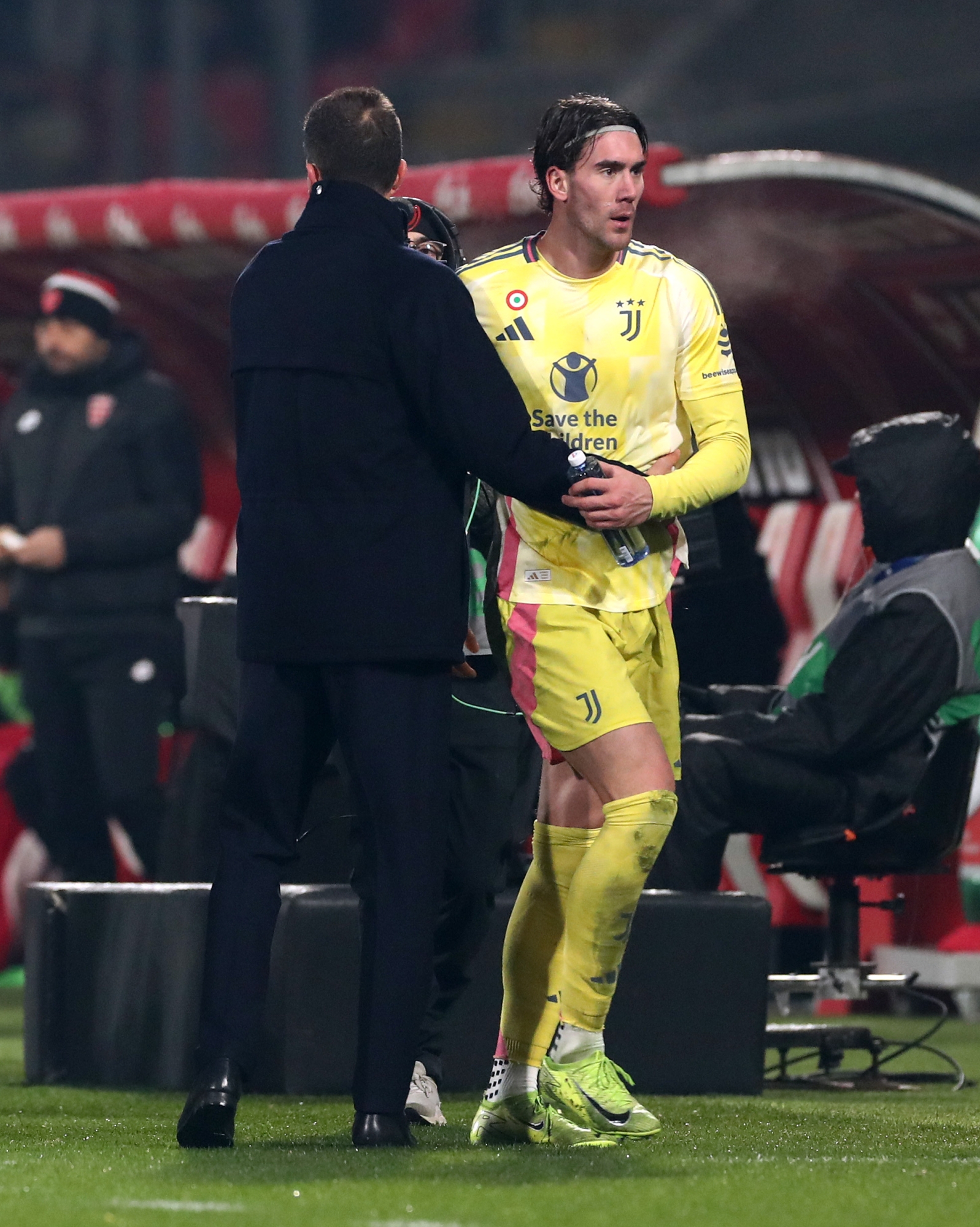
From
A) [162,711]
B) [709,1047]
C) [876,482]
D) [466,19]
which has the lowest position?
[709,1047]

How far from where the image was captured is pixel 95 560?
343 inches

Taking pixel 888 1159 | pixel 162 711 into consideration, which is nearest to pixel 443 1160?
pixel 888 1159

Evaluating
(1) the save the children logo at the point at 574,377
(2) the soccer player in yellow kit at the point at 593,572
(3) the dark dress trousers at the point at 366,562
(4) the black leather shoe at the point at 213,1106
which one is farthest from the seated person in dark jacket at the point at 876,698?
(4) the black leather shoe at the point at 213,1106

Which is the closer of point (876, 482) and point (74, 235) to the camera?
point (876, 482)

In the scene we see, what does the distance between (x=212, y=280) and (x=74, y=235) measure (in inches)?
23.1

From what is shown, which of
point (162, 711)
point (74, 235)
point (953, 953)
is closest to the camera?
point (953, 953)

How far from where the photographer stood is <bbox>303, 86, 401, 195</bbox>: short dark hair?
14.5 feet

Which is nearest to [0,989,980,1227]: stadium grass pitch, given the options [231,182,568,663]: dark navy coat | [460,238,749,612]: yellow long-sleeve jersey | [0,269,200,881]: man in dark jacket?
[231,182,568,663]: dark navy coat

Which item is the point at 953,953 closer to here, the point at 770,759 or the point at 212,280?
the point at 770,759

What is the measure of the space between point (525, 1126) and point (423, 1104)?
476mm

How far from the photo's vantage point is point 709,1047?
5.80m

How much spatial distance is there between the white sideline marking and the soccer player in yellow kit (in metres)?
0.91

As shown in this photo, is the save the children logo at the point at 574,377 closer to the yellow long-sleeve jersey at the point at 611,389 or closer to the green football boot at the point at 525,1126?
the yellow long-sleeve jersey at the point at 611,389

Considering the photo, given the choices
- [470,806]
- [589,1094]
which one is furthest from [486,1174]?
[470,806]
